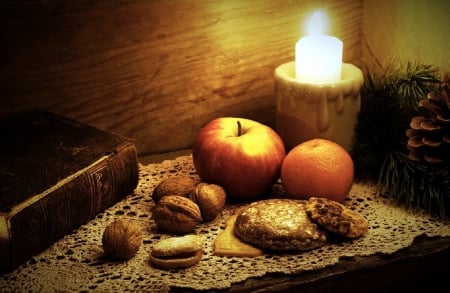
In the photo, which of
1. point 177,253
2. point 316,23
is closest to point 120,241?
point 177,253

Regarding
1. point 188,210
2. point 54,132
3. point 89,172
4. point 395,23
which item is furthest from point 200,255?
point 395,23

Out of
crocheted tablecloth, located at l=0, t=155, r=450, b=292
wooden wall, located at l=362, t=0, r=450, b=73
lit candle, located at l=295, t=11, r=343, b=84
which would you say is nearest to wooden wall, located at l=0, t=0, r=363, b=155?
wooden wall, located at l=362, t=0, r=450, b=73

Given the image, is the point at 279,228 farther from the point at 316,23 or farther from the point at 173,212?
the point at 316,23

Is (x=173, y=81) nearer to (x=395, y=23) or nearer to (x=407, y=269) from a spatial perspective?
(x=395, y=23)

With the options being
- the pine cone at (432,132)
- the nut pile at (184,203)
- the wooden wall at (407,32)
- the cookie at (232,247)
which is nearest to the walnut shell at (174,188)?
the nut pile at (184,203)

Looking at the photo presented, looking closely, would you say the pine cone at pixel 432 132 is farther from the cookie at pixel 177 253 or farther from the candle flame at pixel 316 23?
the cookie at pixel 177 253

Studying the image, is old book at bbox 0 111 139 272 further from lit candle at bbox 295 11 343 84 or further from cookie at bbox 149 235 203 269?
lit candle at bbox 295 11 343 84
